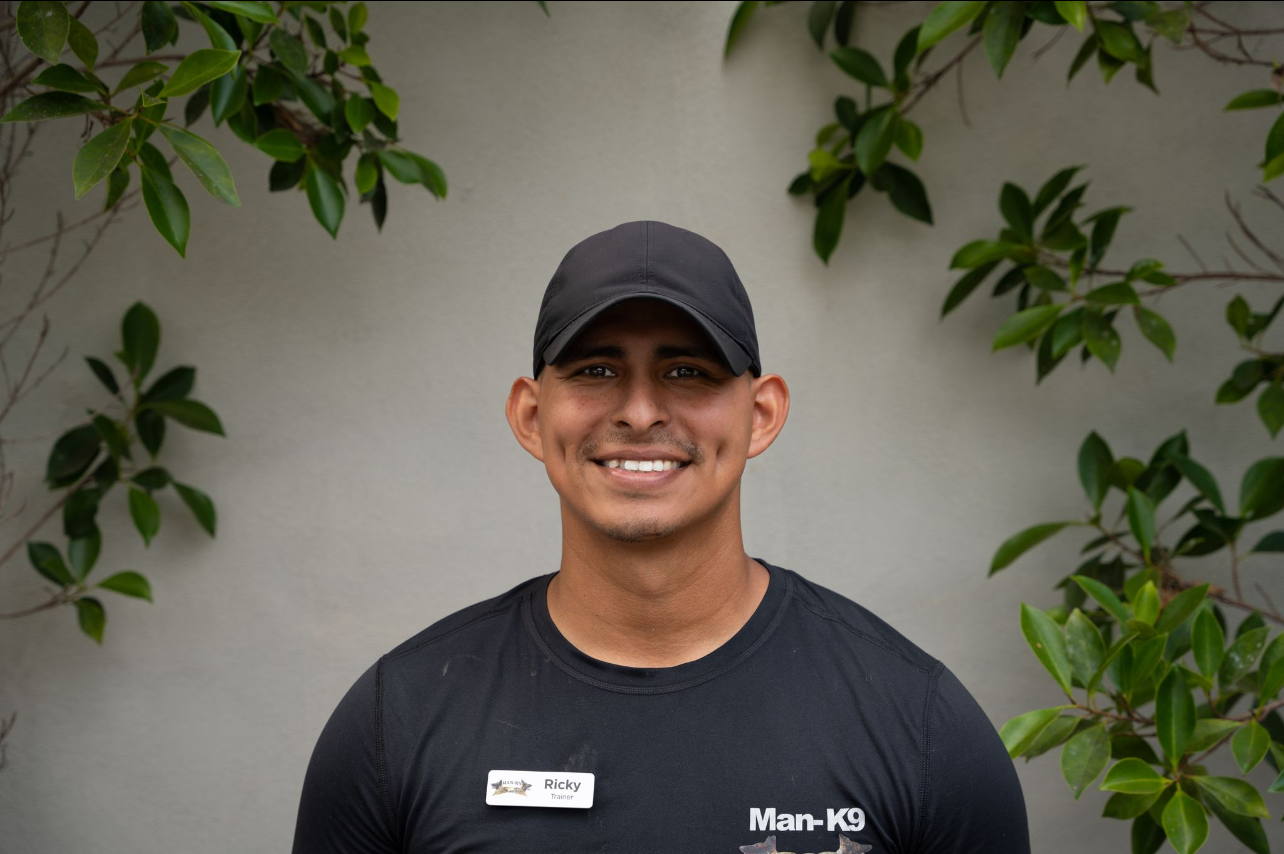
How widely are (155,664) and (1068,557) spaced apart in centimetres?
183

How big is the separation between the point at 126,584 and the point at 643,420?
1.39 m

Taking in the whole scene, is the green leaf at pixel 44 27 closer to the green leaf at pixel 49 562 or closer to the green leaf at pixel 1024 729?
the green leaf at pixel 49 562

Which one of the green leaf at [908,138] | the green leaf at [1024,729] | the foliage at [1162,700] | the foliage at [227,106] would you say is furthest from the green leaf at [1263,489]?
the foliage at [227,106]

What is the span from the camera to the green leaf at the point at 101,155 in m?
1.32

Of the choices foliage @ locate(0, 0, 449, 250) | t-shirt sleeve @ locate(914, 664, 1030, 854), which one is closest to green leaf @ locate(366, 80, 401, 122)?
foliage @ locate(0, 0, 449, 250)

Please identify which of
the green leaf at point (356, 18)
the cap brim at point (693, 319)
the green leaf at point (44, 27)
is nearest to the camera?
the cap brim at point (693, 319)

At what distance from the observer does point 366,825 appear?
1267mm

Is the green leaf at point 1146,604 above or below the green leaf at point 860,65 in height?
below

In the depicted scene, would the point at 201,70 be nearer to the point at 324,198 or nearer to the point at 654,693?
the point at 324,198

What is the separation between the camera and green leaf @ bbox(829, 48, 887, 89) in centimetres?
221

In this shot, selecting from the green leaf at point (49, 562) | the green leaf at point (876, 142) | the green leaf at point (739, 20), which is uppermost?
the green leaf at point (739, 20)

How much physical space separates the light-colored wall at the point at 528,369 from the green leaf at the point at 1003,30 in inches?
16.0

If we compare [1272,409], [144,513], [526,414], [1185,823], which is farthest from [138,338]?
[1272,409]

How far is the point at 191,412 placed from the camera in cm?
224
